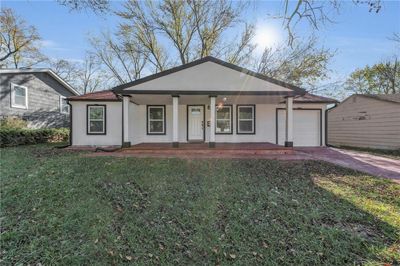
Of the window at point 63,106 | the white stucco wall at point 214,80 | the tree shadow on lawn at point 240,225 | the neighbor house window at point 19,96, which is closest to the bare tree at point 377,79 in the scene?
the white stucco wall at point 214,80

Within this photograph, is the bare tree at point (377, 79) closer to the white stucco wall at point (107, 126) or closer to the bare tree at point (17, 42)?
the white stucco wall at point (107, 126)

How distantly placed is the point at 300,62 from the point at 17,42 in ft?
86.9

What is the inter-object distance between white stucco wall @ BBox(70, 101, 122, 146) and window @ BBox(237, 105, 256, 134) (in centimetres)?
619

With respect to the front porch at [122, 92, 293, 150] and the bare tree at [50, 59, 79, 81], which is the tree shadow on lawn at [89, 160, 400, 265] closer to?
the front porch at [122, 92, 293, 150]

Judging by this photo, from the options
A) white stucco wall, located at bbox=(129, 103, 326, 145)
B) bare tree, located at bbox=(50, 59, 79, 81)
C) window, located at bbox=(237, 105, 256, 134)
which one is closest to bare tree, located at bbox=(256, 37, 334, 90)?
white stucco wall, located at bbox=(129, 103, 326, 145)

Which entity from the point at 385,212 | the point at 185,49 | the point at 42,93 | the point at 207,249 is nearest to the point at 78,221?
the point at 207,249

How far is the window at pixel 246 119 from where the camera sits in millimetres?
12802

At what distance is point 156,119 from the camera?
12883 millimetres

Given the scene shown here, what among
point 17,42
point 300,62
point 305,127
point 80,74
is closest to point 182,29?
point 300,62

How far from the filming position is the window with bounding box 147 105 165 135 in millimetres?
12852

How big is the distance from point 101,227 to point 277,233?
8.36ft

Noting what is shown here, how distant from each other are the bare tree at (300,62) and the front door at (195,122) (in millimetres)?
10245

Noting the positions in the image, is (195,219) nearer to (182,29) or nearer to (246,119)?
(246,119)

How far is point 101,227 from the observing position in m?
3.50
